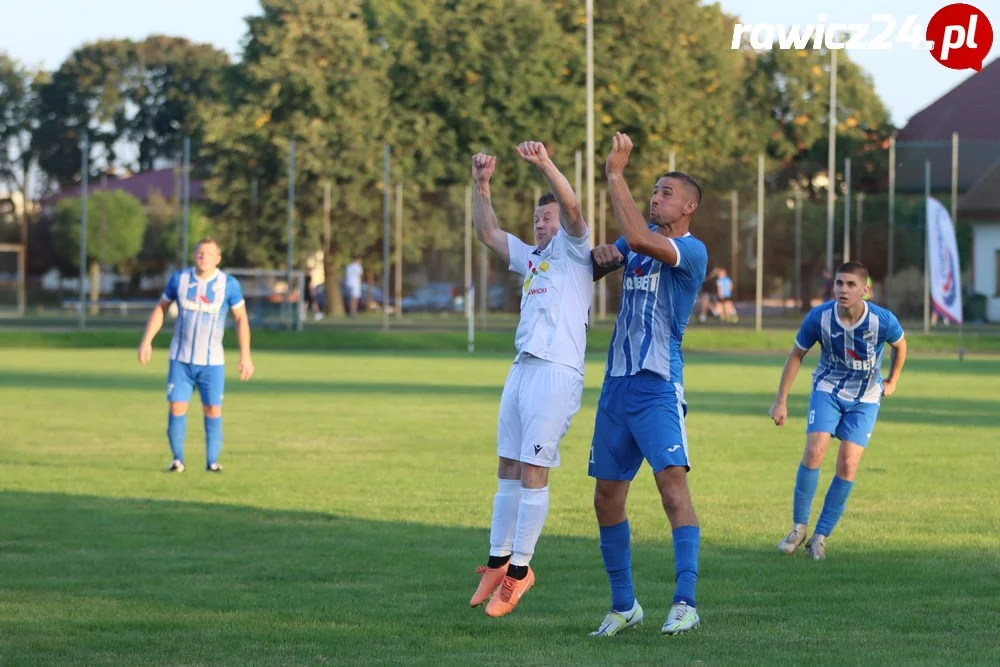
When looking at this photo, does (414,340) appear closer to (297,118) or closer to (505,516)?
(297,118)

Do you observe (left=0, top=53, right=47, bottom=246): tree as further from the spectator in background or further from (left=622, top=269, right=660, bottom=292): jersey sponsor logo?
(left=622, top=269, right=660, bottom=292): jersey sponsor logo

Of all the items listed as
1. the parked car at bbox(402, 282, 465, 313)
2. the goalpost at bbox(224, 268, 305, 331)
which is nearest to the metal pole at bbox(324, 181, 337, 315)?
the goalpost at bbox(224, 268, 305, 331)

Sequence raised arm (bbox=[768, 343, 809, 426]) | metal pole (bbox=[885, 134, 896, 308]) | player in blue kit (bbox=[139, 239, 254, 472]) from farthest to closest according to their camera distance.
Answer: metal pole (bbox=[885, 134, 896, 308]), player in blue kit (bbox=[139, 239, 254, 472]), raised arm (bbox=[768, 343, 809, 426])

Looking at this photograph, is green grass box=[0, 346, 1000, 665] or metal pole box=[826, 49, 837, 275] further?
metal pole box=[826, 49, 837, 275]

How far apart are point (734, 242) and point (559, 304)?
130ft

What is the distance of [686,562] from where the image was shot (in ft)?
23.4

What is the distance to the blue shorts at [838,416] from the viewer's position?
9.93m

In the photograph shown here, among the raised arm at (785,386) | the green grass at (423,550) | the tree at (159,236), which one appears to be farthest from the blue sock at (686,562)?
the tree at (159,236)

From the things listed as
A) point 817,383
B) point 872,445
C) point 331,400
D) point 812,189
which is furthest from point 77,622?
point 812,189

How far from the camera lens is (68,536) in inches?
405

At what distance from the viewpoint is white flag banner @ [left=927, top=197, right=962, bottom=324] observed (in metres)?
34.1

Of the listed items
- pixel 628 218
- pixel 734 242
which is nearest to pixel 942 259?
pixel 734 242

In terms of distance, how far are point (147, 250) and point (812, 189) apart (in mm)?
33136

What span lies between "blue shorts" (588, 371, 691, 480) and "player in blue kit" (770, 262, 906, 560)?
2603 millimetres
